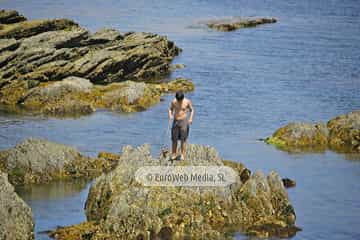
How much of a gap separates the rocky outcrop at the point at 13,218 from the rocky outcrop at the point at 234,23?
6527 cm

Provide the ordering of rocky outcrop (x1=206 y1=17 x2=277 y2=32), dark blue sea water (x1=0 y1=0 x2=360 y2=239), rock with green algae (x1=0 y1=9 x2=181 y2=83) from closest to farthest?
1. dark blue sea water (x1=0 y1=0 x2=360 y2=239)
2. rock with green algae (x1=0 y1=9 x2=181 y2=83)
3. rocky outcrop (x1=206 y1=17 x2=277 y2=32)

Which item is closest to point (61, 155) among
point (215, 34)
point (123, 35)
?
point (123, 35)

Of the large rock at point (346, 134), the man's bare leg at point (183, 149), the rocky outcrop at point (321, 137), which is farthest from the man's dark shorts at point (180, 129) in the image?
the large rock at point (346, 134)

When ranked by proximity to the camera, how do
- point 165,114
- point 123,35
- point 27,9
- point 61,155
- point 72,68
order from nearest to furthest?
point 61,155
point 165,114
point 72,68
point 123,35
point 27,9

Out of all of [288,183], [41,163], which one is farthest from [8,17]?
[288,183]

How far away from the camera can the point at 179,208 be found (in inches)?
1271

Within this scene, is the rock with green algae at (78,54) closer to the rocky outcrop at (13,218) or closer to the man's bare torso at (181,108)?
the man's bare torso at (181,108)

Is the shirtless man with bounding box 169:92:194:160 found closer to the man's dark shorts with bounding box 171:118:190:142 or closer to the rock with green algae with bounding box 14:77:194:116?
the man's dark shorts with bounding box 171:118:190:142

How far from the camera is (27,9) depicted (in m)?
101

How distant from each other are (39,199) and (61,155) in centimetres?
336

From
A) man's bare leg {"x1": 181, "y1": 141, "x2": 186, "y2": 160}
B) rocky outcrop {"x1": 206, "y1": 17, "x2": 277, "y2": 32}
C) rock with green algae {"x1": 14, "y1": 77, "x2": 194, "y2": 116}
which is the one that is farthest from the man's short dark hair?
rocky outcrop {"x1": 206, "y1": 17, "x2": 277, "y2": 32}

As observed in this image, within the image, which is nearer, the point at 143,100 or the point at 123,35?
the point at 143,100

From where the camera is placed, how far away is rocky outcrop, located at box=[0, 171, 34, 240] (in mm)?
29969

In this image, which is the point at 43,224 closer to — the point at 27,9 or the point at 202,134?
the point at 202,134
